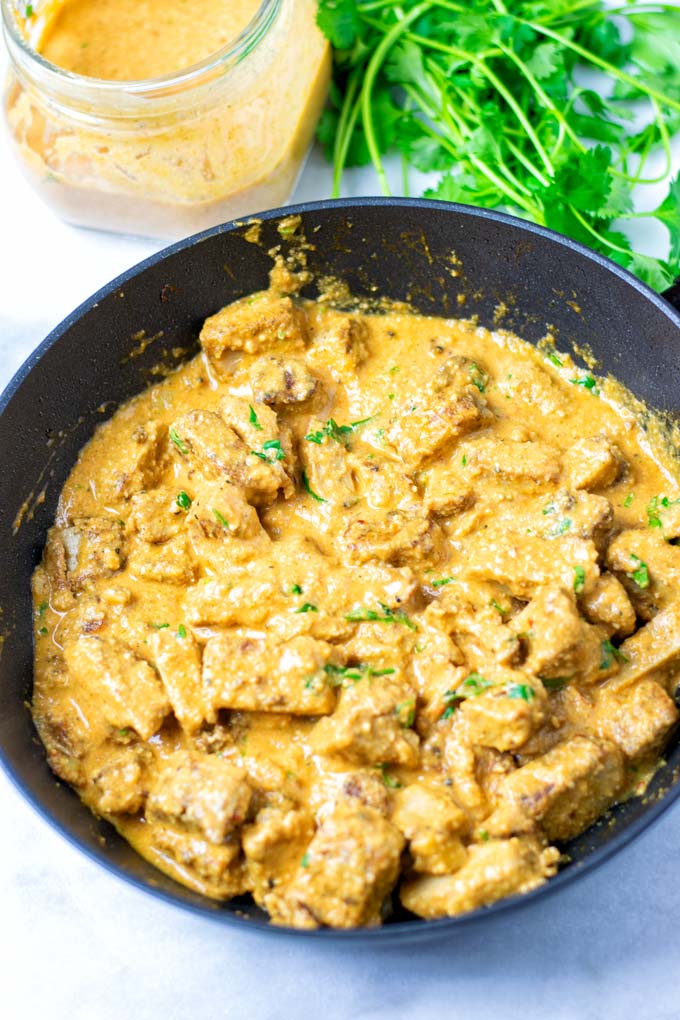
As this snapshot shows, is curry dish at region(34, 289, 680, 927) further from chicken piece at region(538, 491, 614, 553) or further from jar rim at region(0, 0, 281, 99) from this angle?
jar rim at region(0, 0, 281, 99)

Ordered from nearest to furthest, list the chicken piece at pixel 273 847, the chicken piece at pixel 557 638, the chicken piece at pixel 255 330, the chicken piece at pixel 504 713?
the chicken piece at pixel 273 847 → the chicken piece at pixel 504 713 → the chicken piece at pixel 557 638 → the chicken piece at pixel 255 330

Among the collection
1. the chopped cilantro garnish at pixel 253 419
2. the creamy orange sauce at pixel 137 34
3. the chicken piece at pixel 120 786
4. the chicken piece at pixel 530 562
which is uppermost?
the creamy orange sauce at pixel 137 34

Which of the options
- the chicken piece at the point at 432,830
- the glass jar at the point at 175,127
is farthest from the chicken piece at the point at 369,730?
the glass jar at the point at 175,127

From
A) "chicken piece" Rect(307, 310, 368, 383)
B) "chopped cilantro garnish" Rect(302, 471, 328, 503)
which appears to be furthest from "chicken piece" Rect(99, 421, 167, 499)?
"chicken piece" Rect(307, 310, 368, 383)

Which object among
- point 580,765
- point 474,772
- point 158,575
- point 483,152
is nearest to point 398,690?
point 474,772

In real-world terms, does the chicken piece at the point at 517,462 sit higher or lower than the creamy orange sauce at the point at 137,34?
lower

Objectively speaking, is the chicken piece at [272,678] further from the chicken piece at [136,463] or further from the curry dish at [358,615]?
the chicken piece at [136,463]

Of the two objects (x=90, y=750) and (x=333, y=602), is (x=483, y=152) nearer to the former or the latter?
(x=333, y=602)
